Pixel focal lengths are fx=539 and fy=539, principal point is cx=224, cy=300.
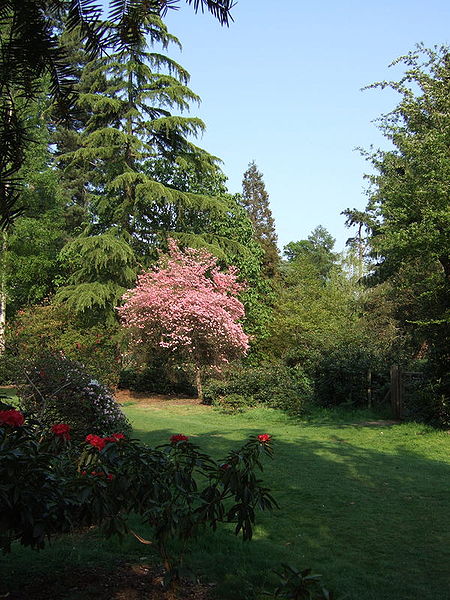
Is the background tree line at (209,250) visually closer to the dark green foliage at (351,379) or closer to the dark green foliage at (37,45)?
the dark green foliage at (351,379)

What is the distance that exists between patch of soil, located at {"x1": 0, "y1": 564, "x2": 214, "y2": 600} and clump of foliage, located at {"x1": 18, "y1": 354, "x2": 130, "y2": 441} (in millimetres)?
2632

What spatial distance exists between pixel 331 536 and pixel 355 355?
36.3ft

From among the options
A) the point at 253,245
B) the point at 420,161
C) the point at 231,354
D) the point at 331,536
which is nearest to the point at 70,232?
the point at 253,245

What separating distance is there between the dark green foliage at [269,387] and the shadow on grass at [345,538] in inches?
317

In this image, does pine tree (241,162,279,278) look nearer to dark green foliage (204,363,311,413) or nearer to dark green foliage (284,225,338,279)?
dark green foliage (284,225,338,279)

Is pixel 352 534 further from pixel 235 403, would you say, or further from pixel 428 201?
pixel 235 403

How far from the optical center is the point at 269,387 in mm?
16812

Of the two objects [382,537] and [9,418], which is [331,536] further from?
[9,418]

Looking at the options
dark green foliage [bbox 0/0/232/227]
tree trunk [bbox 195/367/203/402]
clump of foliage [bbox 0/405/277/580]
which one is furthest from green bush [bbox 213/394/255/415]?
dark green foliage [bbox 0/0/232/227]

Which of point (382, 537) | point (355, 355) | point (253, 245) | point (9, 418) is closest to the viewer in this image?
point (9, 418)

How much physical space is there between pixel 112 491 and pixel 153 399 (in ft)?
57.0

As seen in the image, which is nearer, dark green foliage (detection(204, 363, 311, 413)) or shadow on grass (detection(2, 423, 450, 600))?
shadow on grass (detection(2, 423, 450, 600))

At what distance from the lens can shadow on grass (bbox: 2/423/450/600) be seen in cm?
367

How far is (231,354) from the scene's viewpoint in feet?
65.4
